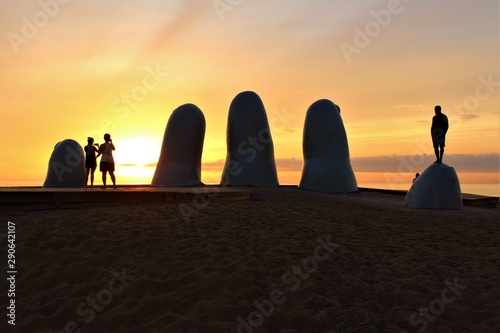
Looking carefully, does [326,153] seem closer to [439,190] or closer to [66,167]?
[439,190]

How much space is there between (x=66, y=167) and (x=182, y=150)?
461 cm

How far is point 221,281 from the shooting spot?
20.0ft

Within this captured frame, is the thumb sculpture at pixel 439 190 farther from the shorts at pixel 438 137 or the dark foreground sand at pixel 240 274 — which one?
the dark foreground sand at pixel 240 274

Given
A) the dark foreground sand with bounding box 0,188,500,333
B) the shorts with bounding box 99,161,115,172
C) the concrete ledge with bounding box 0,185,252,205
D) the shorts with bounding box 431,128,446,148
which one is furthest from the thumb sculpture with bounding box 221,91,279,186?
the dark foreground sand with bounding box 0,188,500,333

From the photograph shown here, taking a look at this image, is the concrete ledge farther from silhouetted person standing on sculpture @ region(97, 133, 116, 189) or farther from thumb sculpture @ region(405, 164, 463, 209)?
thumb sculpture @ region(405, 164, 463, 209)

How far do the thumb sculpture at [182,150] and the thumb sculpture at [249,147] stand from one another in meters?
1.24

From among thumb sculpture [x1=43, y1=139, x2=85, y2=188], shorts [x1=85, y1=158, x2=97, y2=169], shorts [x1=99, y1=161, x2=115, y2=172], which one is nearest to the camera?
shorts [x1=99, y1=161, x2=115, y2=172]

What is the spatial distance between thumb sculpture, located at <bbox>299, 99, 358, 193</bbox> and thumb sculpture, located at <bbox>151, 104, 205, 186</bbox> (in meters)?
4.51

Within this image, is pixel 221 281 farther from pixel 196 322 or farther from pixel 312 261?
pixel 312 261

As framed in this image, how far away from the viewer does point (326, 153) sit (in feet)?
60.7

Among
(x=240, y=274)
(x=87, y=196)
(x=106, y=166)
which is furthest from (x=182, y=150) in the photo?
(x=240, y=274)

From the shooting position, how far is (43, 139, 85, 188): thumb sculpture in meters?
15.4

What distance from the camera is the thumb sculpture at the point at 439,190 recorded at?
13.3m

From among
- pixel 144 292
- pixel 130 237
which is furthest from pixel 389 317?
pixel 130 237
